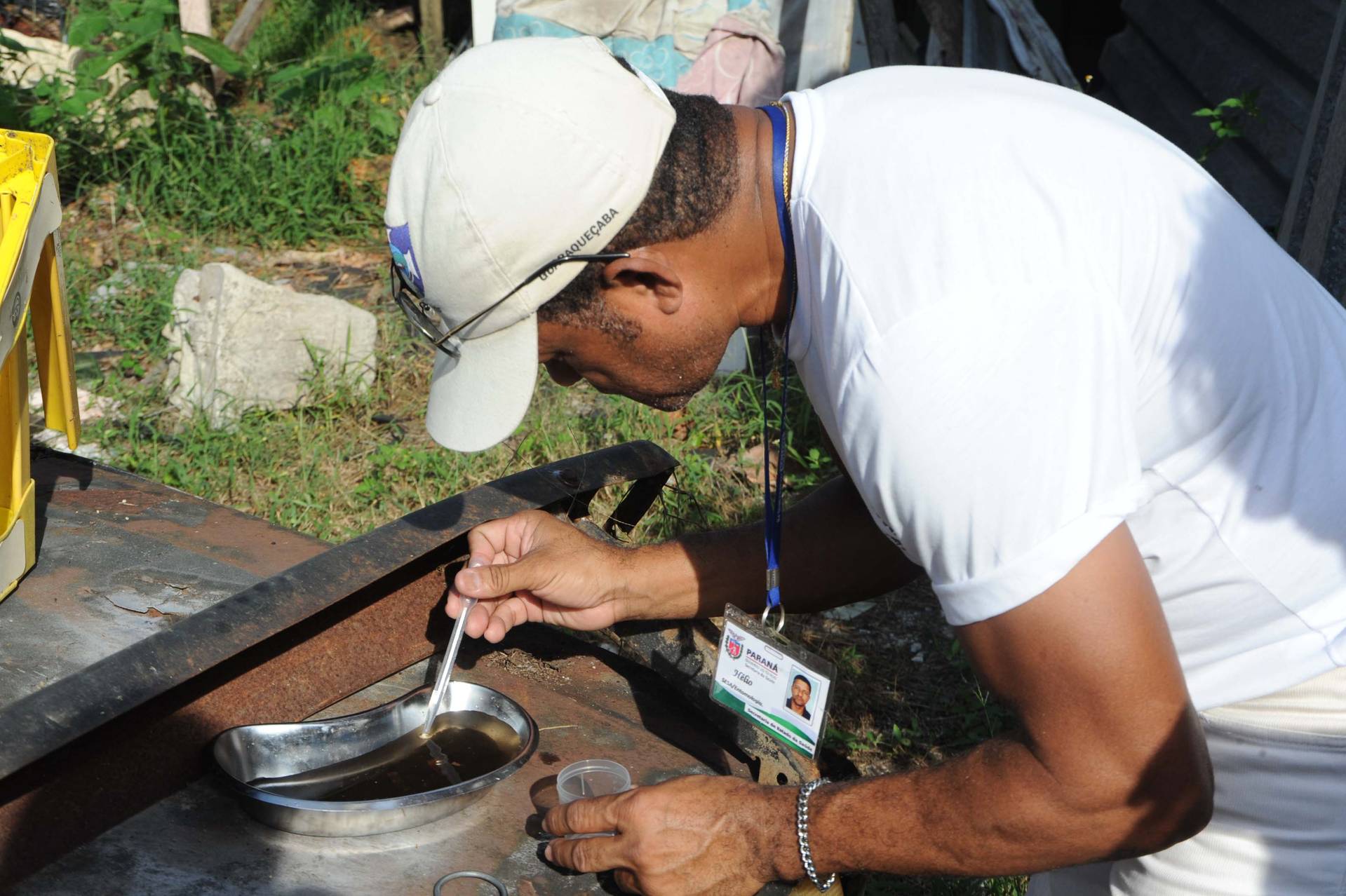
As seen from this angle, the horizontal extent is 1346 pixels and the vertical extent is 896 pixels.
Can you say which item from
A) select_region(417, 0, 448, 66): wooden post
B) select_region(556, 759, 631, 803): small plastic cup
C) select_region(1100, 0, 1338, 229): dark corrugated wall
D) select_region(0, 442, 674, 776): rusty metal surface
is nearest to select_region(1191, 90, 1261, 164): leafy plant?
select_region(1100, 0, 1338, 229): dark corrugated wall

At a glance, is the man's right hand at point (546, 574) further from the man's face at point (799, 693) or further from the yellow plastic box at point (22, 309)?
the yellow plastic box at point (22, 309)

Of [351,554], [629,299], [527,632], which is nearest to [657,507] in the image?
[527,632]

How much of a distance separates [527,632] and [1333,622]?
1.17 m

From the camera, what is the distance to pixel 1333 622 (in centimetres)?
133

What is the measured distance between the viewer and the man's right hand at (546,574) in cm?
177

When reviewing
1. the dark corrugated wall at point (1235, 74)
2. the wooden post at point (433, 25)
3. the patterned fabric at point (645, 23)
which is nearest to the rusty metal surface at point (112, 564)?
the patterned fabric at point (645, 23)

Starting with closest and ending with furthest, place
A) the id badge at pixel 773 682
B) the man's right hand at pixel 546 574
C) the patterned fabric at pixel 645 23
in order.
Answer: the id badge at pixel 773 682 → the man's right hand at pixel 546 574 → the patterned fabric at pixel 645 23

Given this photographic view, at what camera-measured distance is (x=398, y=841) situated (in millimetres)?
1428

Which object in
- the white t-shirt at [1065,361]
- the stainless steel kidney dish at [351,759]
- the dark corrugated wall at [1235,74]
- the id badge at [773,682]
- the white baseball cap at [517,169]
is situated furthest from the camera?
the dark corrugated wall at [1235,74]

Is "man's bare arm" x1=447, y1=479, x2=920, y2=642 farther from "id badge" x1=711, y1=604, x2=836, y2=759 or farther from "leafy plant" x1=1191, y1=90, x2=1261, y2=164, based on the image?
"leafy plant" x1=1191, y1=90, x2=1261, y2=164

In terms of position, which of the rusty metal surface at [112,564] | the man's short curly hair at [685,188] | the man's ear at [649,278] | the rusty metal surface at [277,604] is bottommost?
the rusty metal surface at [112,564]

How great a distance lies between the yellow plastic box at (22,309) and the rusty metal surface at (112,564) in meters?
0.07

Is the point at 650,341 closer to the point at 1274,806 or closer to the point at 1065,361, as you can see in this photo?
the point at 1065,361

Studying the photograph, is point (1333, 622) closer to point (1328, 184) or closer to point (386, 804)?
point (386, 804)
